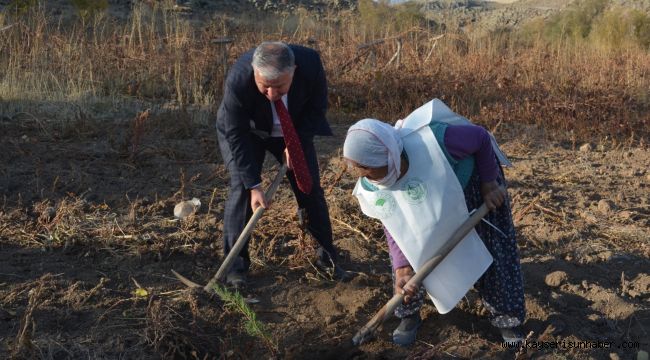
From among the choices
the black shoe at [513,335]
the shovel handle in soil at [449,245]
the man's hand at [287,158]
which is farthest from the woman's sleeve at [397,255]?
the man's hand at [287,158]

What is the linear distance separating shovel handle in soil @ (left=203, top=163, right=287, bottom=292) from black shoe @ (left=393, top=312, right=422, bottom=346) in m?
0.87

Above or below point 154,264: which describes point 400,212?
above

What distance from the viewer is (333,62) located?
8.44 m

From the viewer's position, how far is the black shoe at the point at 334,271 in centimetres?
391

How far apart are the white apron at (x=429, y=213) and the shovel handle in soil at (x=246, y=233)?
74 centimetres

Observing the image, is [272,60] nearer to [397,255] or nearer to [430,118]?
[430,118]

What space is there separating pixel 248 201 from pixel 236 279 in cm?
47

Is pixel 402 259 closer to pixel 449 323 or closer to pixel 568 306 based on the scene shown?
pixel 449 323

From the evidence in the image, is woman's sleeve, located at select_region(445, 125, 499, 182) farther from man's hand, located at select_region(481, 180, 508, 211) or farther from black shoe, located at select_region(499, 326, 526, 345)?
black shoe, located at select_region(499, 326, 526, 345)

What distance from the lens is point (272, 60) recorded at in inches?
117

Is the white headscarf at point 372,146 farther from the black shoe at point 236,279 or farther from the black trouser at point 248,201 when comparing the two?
the black shoe at point 236,279

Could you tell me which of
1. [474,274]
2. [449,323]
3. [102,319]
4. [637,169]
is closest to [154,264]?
[102,319]

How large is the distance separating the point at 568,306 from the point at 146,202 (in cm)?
301

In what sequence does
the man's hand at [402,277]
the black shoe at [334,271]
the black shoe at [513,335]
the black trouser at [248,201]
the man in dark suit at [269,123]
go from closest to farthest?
the man's hand at [402,277] → the man in dark suit at [269,123] → the black shoe at [513,335] → the black trouser at [248,201] → the black shoe at [334,271]
